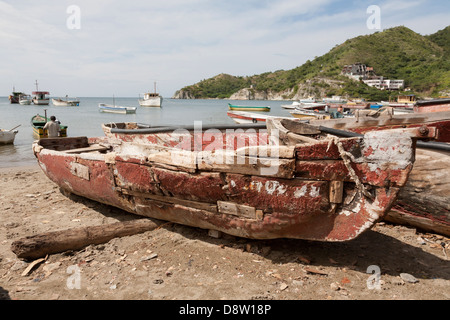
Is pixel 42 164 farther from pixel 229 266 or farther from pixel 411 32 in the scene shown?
pixel 411 32

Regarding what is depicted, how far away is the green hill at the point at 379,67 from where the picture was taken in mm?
74562

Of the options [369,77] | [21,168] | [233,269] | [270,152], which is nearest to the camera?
[270,152]

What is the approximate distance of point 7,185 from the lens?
6984mm

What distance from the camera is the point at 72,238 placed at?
3729mm

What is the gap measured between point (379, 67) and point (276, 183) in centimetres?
10430

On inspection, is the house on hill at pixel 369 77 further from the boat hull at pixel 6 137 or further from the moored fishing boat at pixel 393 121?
the boat hull at pixel 6 137

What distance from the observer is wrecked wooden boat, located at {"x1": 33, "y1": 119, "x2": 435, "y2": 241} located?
105 inches

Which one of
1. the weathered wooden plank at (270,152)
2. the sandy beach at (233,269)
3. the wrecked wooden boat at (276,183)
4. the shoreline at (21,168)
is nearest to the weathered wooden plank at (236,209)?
the wrecked wooden boat at (276,183)

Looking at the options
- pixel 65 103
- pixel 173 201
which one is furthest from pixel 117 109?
pixel 173 201

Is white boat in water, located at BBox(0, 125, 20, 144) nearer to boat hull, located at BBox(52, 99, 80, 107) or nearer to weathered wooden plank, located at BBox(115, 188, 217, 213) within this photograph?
weathered wooden plank, located at BBox(115, 188, 217, 213)

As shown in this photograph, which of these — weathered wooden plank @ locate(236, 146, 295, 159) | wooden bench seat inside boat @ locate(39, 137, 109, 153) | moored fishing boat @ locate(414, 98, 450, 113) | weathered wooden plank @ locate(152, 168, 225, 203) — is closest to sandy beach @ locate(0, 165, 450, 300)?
weathered wooden plank @ locate(152, 168, 225, 203)

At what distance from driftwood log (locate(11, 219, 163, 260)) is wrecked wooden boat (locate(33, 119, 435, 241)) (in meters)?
0.24

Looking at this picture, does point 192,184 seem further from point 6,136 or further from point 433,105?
point 6,136

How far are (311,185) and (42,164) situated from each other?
5.43 m
